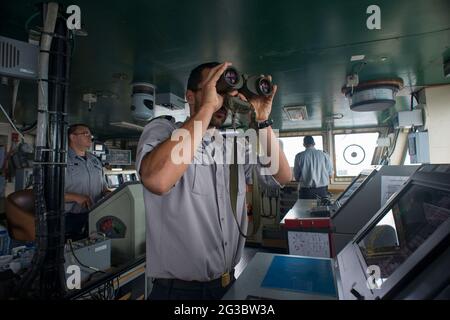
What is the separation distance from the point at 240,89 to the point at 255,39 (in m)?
0.85

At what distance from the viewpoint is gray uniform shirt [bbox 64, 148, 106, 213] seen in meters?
2.36

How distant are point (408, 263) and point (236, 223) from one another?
0.62 metres

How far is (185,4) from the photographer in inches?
54.6

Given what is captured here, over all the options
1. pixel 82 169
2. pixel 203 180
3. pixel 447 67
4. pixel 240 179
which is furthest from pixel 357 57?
pixel 82 169

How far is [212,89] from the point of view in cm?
93

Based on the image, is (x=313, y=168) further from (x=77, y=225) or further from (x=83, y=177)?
(x=77, y=225)

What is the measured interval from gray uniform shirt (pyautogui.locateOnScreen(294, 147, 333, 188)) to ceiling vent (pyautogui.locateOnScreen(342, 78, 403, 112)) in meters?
→ 1.53

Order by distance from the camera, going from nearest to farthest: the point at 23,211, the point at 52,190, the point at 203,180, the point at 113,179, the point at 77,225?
the point at 203,180 < the point at 52,190 < the point at 23,211 < the point at 77,225 < the point at 113,179

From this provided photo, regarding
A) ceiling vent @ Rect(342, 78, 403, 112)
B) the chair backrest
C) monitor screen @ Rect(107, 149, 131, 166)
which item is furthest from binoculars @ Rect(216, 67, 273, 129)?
monitor screen @ Rect(107, 149, 131, 166)

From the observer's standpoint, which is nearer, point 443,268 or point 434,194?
point 443,268

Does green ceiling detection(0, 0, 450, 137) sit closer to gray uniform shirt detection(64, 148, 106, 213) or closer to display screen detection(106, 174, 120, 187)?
gray uniform shirt detection(64, 148, 106, 213)

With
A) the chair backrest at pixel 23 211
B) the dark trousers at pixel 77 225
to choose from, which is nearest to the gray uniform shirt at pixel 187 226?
the chair backrest at pixel 23 211
